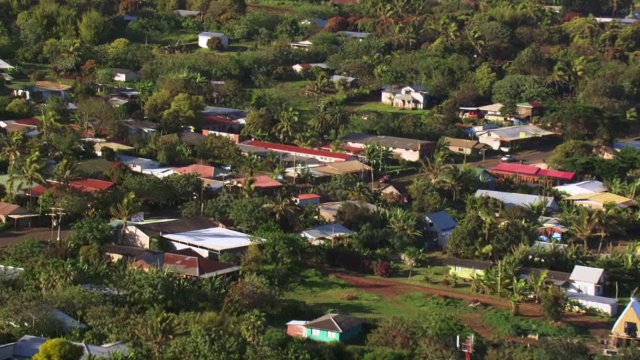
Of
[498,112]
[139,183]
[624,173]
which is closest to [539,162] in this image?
[624,173]

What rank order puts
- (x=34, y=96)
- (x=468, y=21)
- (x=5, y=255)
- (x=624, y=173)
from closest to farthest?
(x=5, y=255) < (x=624, y=173) < (x=34, y=96) < (x=468, y=21)

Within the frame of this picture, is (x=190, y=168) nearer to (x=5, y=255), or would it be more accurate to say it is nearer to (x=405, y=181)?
(x=405, y=181)

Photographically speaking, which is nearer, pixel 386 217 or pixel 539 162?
pixel 386 217

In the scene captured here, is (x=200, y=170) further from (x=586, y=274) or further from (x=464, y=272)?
(x=586, y=274)

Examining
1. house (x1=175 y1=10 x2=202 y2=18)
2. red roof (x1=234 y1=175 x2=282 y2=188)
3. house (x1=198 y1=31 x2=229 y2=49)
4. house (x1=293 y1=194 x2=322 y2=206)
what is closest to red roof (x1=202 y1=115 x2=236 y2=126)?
red roof (x1=234 y1=175 x2=282 y2=188)

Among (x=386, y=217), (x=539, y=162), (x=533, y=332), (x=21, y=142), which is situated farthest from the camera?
(x=539, y=162)

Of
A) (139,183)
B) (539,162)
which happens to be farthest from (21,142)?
Result: (539,162)

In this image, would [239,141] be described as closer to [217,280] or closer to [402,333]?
[217,280]
